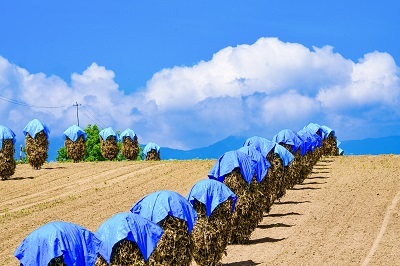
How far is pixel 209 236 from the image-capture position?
71.5ft

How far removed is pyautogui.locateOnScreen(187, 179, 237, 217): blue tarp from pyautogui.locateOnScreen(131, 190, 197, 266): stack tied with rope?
8.88 ft

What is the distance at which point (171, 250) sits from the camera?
18.5 m

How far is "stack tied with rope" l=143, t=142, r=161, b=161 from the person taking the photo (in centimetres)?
6762

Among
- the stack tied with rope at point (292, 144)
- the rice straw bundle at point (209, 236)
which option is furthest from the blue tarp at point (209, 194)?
the stack tied with rope at point (292, 144)

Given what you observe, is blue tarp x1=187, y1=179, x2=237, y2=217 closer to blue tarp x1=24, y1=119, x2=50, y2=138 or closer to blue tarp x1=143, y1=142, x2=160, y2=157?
blue tarp x1=24, y1=119, x2=50, y2=138

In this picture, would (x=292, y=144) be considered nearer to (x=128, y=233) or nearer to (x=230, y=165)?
(x=230, y=165)

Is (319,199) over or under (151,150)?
under

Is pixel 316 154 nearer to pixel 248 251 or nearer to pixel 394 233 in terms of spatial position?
pixel 394 233

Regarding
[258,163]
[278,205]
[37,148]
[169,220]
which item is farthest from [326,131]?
[169,220]

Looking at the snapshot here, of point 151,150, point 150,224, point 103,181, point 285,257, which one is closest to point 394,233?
point 285,257

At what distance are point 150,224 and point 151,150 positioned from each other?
169 feet

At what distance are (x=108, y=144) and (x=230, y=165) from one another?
39.2 m

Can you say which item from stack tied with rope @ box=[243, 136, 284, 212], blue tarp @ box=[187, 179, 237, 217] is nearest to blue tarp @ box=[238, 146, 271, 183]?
stack tied with rope @ box=[243, 136, 284, 212]

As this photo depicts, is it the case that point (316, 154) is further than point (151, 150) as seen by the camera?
No
